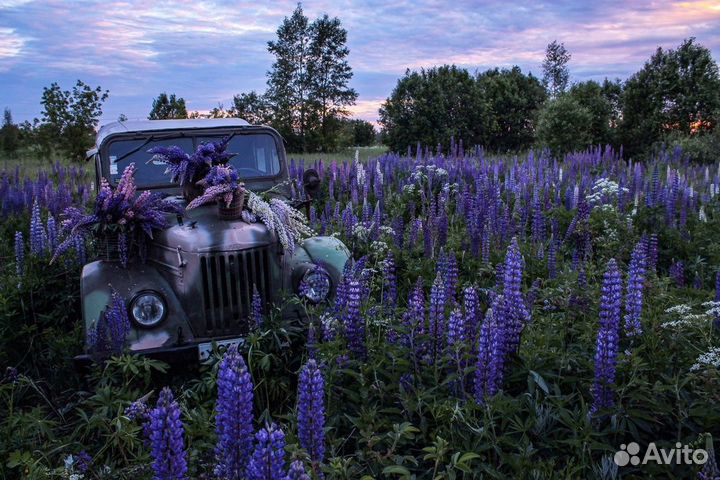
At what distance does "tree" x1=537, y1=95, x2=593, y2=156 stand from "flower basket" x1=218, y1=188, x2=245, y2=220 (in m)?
18.7

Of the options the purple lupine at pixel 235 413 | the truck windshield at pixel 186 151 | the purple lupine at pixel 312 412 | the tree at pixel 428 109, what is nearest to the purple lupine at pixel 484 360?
the purple lupine at pixel 312 412

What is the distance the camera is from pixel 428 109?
2827 cm

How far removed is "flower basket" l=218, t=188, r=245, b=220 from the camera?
4621 mm

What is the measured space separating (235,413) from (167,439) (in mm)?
241

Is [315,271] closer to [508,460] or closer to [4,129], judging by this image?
[508,460]

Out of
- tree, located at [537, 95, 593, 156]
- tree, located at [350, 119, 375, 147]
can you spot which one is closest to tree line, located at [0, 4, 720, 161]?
tree, located at [537, 95, 593, 156]

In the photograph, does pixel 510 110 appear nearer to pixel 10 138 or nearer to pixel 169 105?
pixel 169 105

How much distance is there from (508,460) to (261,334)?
6.25 feet

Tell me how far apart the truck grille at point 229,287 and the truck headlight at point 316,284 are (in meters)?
0.36

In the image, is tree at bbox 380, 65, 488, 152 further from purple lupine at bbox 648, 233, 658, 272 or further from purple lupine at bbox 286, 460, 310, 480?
purple lupine at bbox 286, 460, 310, 480

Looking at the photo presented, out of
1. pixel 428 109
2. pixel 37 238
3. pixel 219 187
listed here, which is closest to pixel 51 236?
pixel 37 238

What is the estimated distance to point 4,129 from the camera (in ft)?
117

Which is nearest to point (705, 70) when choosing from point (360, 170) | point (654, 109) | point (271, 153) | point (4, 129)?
point (654, 109)

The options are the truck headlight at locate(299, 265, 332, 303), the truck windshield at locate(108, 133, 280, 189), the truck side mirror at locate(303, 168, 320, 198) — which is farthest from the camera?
the truck side mirror at locate(303, 168, 320, 198)
